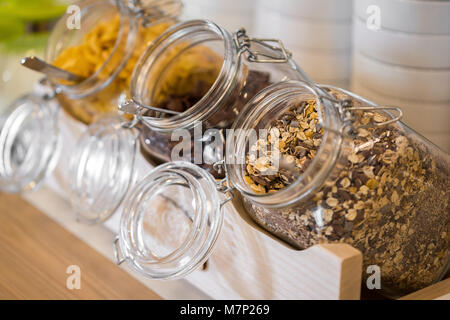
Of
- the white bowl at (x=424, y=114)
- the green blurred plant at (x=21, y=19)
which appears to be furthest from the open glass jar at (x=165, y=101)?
the green blurred plant at (x=21, y=19)

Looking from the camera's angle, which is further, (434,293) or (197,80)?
(197,80)

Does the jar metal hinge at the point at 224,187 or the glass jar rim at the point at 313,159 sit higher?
the glass jar rim at the point at 313,159

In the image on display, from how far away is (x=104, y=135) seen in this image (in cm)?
70

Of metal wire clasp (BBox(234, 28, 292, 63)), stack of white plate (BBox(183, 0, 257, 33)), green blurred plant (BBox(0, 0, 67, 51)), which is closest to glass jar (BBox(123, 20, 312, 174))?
metal wire clasp (BBox(234, 28, 292, 63))

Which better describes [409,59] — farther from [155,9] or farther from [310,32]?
[155,9]

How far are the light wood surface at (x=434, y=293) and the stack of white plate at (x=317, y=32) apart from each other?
1.00 feet

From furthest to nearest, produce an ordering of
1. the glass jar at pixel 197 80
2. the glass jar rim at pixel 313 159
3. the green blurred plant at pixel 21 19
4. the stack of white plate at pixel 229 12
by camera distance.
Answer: the green blurred plant at pixel 21 19, the stack of white plate at pixel 229 12, the glass jar at pixel 197 80, the glass jar rim at pixel 313 159

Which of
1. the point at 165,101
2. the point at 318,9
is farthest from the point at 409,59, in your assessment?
the point at 165,101

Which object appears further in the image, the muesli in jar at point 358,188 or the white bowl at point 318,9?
the white bowl at point 318,9

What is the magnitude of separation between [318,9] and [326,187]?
0.30 meters

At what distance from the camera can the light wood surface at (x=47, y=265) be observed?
632 mm

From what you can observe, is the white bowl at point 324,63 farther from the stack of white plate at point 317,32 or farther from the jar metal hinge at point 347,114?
the jar metal hinge at point 347,114

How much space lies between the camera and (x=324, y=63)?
737 mm
